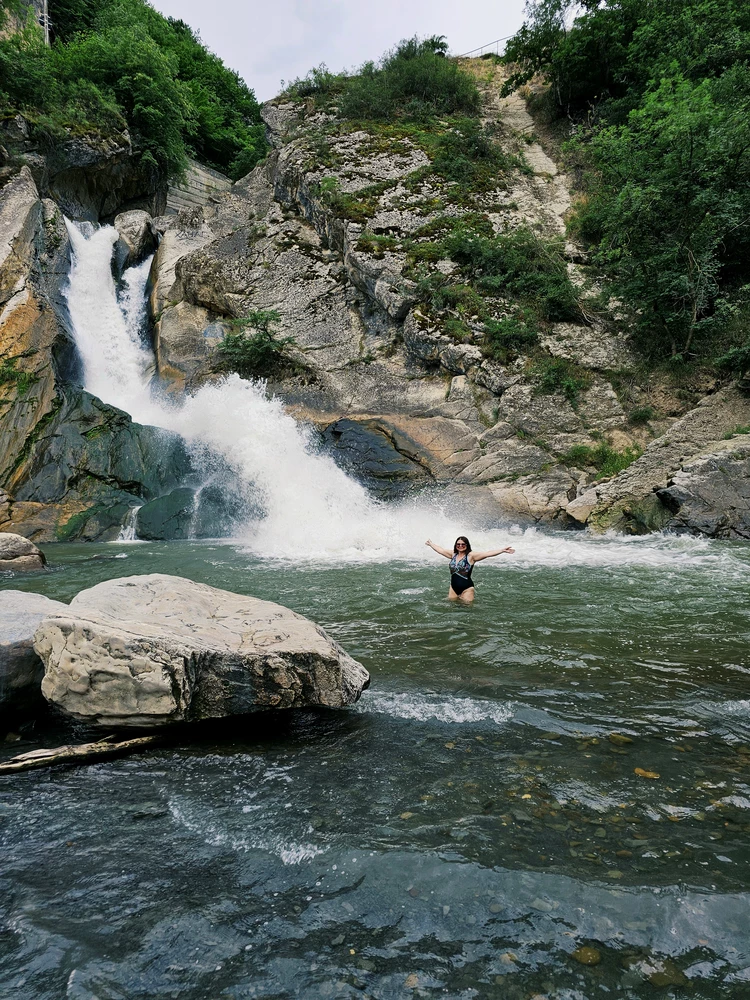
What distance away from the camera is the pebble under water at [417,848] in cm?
181

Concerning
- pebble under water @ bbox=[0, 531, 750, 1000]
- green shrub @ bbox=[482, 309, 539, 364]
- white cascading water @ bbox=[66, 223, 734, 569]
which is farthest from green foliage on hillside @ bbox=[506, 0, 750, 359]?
pebble under water @ bbox=[0, 531, 750, 1000]

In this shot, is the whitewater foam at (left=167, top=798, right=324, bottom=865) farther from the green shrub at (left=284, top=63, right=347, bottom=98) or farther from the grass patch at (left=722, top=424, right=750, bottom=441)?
the green shrub at (left=284, top=63, right=347, bottom=98)

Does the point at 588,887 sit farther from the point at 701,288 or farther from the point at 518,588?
the point at 701,288

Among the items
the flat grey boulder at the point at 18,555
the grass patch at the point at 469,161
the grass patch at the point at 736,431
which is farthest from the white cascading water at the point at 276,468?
the grass patch at the point at 469,161

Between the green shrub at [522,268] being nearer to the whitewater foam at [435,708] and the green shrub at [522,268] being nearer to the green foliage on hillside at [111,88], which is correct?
the green foliage on hillside at [111,88]

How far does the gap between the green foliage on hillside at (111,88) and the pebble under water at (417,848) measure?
92.2 feet

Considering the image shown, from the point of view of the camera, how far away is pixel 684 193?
1609 centimetres

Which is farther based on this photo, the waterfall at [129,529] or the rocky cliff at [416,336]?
the rocky cliff at [416,336]

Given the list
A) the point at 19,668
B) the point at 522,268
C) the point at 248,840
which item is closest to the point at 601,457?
the point at 522,268

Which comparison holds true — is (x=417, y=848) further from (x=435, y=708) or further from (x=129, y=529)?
(x=129, y=529)

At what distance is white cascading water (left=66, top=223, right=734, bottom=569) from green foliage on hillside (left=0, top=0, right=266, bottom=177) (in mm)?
4779

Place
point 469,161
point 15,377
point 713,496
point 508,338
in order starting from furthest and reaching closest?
point 469,161, point 508,338, point 15,377, point 713,496

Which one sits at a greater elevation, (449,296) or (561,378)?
(449,296)

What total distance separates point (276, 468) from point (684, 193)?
14697 mm
